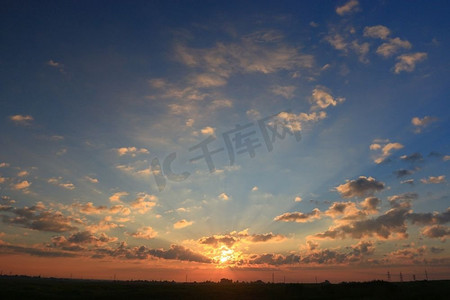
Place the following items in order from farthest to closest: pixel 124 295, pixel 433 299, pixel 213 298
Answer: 1. pixel 124 295
2. pixel 213 298
3. pixel 433 299

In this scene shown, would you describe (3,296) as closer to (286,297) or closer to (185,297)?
(185,297)

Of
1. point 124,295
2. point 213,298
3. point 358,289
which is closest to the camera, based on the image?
point 213,298

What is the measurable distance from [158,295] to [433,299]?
72840 millimetres

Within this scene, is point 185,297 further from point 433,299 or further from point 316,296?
point 433,299

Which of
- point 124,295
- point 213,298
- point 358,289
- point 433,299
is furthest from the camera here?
point 358,289

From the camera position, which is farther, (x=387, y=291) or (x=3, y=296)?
(x=387, y=291)

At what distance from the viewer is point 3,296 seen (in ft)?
284

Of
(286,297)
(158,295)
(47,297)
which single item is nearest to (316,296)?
(286,297)

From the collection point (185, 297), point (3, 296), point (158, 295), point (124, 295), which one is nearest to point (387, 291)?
point (185, 297)

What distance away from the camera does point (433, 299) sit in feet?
279

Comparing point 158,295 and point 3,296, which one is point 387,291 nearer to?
point 158,295

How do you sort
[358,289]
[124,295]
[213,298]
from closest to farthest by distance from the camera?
[213,298] < [124,295] < [358,289]

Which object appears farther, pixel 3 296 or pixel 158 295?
pixel 158 295

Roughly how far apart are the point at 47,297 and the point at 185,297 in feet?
117
